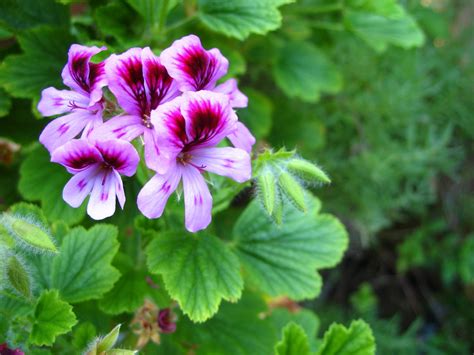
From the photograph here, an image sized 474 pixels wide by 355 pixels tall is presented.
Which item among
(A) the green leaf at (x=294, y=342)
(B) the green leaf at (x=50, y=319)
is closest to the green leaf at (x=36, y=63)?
(B) the green leaf at (x=50, y=319)

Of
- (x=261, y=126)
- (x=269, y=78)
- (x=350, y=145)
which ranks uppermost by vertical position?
(x=261, y=126)

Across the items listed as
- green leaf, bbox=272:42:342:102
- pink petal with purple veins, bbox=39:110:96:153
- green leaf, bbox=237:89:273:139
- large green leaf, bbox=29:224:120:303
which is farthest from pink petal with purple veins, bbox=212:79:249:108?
green leaf, bbox=272:42:342:102

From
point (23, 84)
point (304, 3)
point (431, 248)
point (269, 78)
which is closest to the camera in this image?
point (23, 84)

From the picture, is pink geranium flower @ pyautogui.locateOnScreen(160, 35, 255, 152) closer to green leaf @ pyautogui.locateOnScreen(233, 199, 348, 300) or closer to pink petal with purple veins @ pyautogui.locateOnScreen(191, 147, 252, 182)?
pink petal with purple veins @ pyautogui.locateOnScreen(191, 147, 252, 182)

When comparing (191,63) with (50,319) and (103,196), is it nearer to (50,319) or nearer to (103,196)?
(103,196)

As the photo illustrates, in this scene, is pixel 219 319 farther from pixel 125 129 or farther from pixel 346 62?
pixel 346 62

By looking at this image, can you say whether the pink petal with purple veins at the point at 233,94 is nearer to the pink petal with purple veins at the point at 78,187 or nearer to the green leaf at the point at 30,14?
Result: the pink petal with purple veins at the point at 78,187

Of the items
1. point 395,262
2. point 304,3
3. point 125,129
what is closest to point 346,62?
point 304,3
